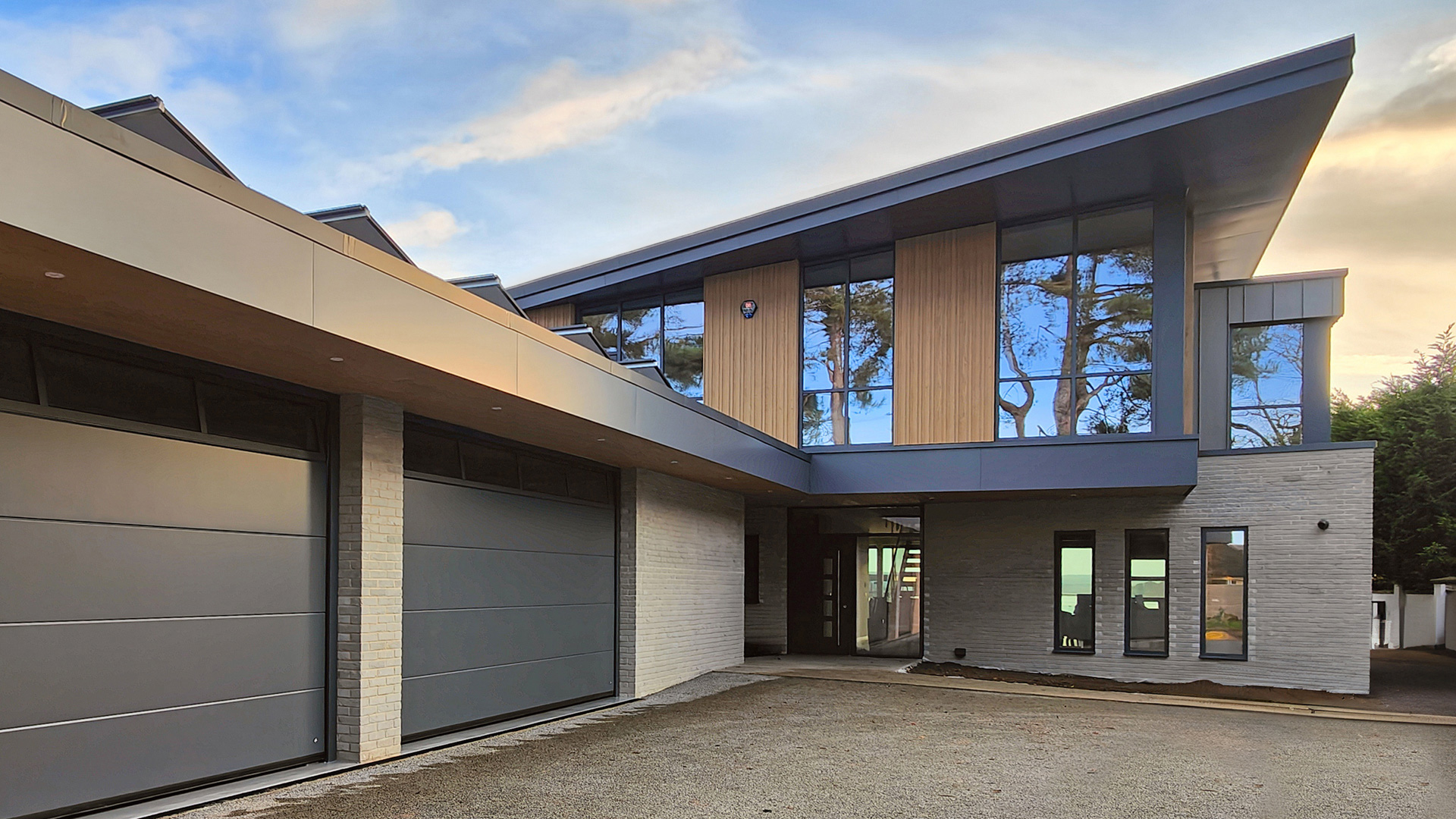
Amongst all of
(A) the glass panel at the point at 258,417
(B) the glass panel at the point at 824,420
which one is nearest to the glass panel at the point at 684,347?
(B) the glass panel at the point at 824,420

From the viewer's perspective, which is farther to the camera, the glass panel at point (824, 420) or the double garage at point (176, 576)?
the glass panel at point (824, 420)

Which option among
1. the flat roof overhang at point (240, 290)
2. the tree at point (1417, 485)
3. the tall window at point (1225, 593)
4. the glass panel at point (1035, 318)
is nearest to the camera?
the flat roof overhang at point (240, 290)

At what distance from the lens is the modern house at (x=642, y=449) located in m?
6.37

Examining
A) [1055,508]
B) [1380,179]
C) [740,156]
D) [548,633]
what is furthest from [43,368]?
[1380,179]

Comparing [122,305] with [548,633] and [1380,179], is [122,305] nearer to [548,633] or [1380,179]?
[548,633]

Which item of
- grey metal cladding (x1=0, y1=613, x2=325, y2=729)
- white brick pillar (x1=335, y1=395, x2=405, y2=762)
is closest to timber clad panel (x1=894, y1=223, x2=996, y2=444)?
white brick pillar (x1=335, y1=395, x2=405, y2=762)

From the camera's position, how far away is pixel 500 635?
11070 millimetres

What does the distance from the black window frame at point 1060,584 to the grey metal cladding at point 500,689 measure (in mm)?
8233

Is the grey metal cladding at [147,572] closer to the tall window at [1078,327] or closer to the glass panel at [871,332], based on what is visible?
the glass panel at [871,332]

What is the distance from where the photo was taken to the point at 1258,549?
16.5 meters

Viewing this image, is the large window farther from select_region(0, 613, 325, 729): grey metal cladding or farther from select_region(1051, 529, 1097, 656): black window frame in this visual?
select_region(0, 613, 325, 729): grey metal cladding

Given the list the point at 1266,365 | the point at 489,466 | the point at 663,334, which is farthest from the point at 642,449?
the point at 1266,365

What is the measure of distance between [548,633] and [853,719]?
367cm

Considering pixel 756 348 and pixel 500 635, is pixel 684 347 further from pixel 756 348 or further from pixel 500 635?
pixel 500 635
